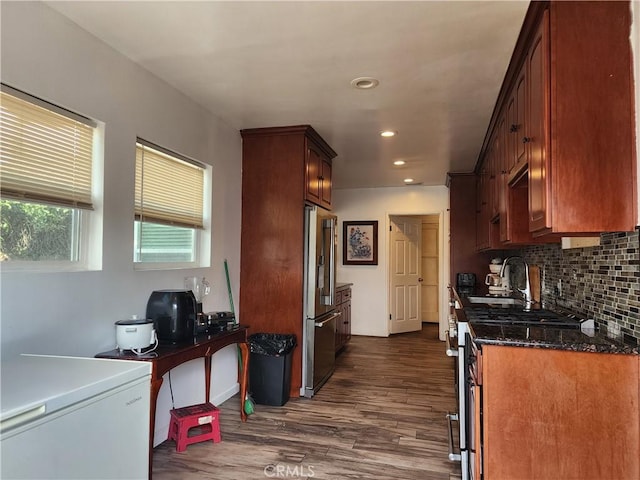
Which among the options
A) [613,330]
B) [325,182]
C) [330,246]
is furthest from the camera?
[325,182]

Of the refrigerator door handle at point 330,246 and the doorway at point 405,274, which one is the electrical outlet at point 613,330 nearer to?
the refrigerator door handle at point 330,246

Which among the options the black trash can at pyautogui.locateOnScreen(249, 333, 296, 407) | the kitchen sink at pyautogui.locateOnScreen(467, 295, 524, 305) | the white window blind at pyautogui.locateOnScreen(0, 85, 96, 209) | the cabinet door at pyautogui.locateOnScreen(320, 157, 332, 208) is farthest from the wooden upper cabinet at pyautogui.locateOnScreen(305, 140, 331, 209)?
the white window blind at pyautogui.locateOnScreen(0, 85, 96, 209)

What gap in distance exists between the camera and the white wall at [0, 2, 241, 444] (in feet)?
6.16

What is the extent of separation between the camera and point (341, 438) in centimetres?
293

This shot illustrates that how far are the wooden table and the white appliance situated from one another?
33cm

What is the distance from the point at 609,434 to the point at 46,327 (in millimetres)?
2458

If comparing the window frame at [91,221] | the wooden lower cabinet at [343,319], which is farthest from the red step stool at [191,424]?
the wooden lower cabinet at [343,319]

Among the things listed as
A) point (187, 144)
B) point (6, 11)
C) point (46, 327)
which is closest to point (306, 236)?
point (187, 144)

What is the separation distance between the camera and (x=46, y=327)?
1.98 meters

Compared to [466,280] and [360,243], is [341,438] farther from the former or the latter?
[360,243]

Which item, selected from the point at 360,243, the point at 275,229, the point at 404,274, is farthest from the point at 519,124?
the point at 404,274

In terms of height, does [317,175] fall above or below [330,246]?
above

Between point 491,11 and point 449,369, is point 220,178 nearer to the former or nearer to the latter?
point 491,11

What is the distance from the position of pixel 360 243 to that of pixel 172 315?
4513mm
